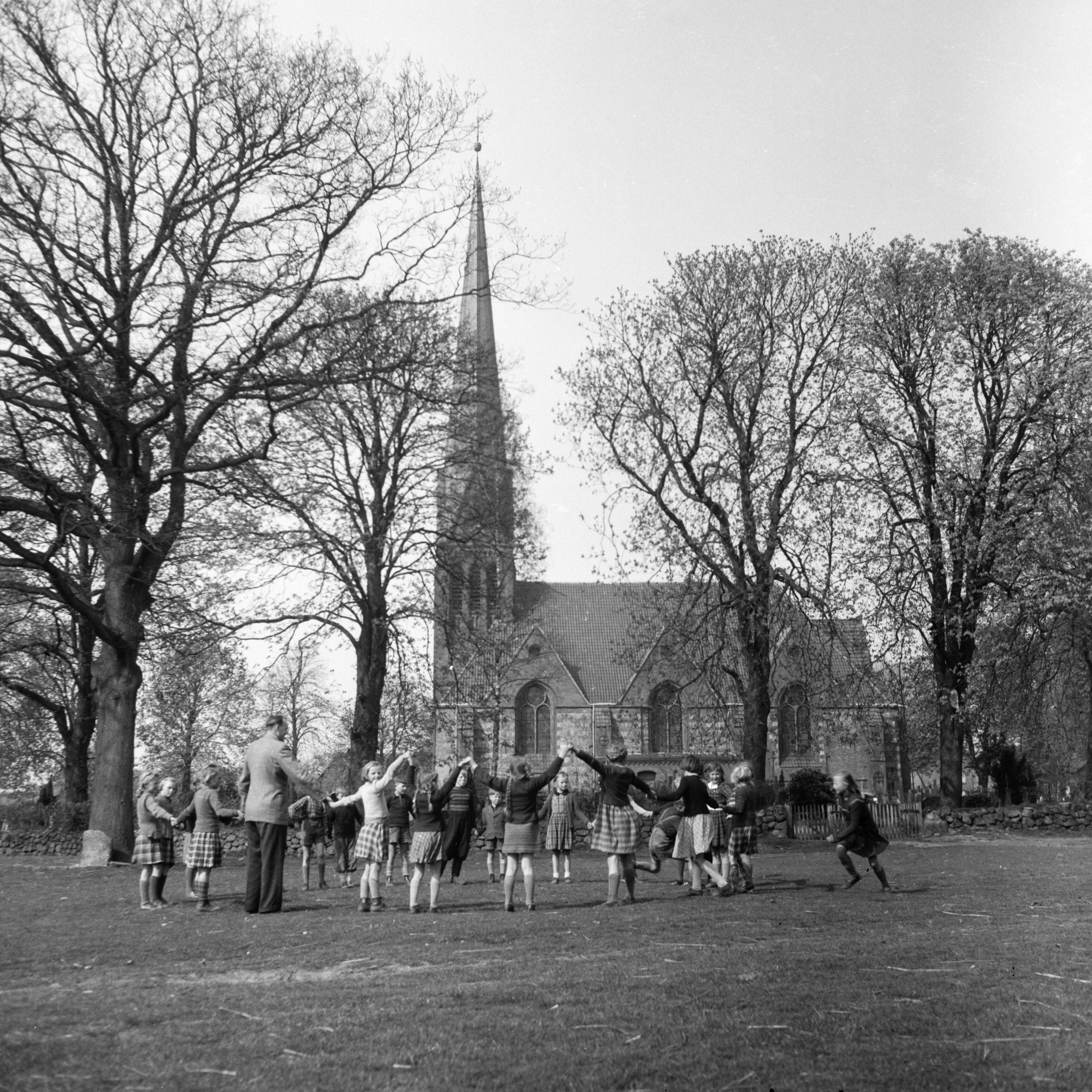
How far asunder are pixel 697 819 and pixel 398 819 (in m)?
5.16

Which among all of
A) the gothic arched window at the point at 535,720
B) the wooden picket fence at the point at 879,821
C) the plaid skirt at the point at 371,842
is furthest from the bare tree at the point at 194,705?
the wooden picket fence at the point at 879,821

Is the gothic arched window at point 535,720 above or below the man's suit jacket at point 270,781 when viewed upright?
above

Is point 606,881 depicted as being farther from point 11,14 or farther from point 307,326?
point 11,14

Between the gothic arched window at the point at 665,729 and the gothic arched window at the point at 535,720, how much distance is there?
5.70m

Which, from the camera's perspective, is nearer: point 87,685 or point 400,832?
point 400,832

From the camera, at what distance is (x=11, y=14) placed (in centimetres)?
1944

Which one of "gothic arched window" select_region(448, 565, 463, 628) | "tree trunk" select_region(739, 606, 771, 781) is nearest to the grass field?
"gothic arched window" select_region(448, 565, 463, 628)

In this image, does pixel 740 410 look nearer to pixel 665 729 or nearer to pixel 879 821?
pixel 879 821

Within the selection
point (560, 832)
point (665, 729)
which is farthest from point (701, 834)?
point (665, 729)

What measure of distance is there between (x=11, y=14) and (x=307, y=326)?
6855 millimetres

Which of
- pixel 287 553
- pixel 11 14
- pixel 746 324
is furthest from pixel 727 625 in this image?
pixel 11 14

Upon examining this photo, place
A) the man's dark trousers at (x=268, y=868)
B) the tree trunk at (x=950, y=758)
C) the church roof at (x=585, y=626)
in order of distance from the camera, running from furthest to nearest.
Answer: the church roof at (x=585, y=626) < the tree trunk at (x=950, y=758) < the man's dark trousers at (x=268, y=868)

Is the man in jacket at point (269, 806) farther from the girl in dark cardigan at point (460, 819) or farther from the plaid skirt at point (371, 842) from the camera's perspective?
the girl in dark cardigan at point (460, 819)

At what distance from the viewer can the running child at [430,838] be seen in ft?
43.0
